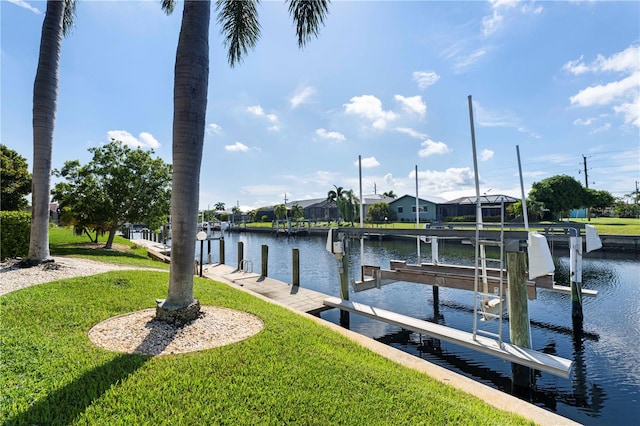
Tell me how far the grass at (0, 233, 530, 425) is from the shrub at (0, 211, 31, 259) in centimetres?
725

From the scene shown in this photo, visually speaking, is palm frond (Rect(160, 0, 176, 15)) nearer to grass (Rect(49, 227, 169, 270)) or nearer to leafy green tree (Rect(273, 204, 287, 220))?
grass (Rect(49, 227, 169, 270))

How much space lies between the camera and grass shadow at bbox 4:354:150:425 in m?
2.91

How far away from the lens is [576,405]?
18.1ft

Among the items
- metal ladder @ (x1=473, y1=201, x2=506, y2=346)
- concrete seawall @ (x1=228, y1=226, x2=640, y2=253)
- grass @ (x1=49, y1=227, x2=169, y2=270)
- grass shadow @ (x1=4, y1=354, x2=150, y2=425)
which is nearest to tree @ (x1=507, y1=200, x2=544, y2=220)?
concrete seawall @ (x1=228, y1=226, x2=640, y2=253)

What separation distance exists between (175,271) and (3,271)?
6.54 m

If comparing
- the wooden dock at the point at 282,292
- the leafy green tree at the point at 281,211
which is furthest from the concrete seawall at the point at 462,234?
the leafy green tree at the point at 281,211

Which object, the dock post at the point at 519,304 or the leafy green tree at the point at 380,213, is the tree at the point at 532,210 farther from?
the dock post at the point at 519,304

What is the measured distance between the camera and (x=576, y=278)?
915cm

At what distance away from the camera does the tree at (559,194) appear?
141 feet

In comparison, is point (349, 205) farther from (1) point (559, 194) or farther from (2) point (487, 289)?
(2) point (487, 289)

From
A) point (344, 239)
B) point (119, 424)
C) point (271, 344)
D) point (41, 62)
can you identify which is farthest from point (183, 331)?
point (41, 62)

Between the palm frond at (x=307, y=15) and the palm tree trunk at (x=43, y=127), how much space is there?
708 centimetres

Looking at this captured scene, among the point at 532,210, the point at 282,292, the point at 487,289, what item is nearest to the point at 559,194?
the point at 532,210

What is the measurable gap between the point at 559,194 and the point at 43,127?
51.3m
